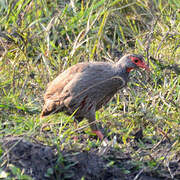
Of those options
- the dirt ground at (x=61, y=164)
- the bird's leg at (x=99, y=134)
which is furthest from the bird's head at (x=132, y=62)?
the dirt ground at (x=61, y=164)

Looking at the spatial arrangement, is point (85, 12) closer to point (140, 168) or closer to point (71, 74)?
point (71, 74)

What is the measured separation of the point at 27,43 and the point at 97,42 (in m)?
0.87

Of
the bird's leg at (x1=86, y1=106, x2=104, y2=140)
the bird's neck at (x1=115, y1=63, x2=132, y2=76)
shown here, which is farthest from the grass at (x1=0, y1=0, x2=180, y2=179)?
the bird's neck at (x1=115, y1=63, x2=132, y2=76)

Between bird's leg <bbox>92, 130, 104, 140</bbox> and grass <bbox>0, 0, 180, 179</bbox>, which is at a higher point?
grass <bbox>0, 0, 180, 179</bbox>

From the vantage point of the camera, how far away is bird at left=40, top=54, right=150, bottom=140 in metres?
4.03

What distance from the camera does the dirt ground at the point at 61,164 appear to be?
10.2ft

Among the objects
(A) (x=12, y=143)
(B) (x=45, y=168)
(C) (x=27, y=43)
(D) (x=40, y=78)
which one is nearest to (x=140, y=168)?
(B) (x=45, y=168)

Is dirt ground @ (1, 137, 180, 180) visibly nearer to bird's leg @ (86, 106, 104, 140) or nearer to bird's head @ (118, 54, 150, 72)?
bird's leg @ (86, 106, 104, 140)

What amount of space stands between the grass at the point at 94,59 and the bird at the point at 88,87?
0.15 meters

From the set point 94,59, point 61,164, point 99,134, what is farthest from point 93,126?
point 94,59

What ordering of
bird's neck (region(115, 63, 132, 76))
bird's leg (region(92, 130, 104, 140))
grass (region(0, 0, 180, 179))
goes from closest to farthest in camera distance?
1. grass (region(0, 0, 180, 179))
2. bird's leg (region(92, 130, 104, 140))
3. bird's neck (region(115, 63, 132, 76))

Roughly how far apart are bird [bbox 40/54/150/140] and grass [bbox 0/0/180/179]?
0.15 m

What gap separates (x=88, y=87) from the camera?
4.01 meters

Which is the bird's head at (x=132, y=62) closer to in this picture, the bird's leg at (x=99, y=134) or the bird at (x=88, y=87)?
the bird at (x=88, y=87)
